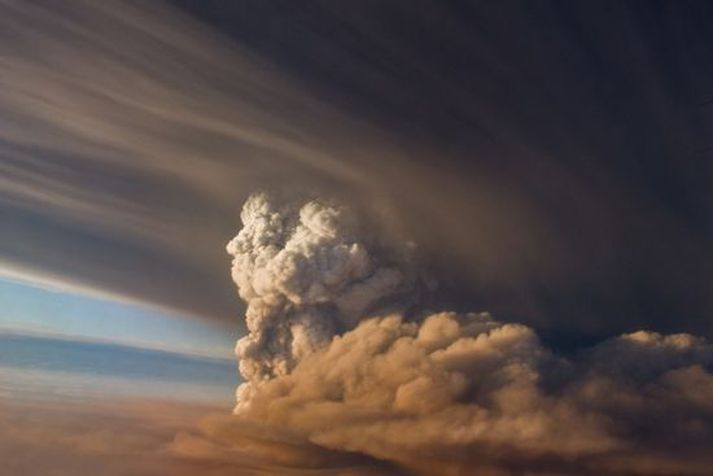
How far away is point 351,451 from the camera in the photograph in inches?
380

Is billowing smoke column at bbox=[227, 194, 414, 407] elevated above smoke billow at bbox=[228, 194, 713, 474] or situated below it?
above

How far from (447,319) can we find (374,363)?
81 cm

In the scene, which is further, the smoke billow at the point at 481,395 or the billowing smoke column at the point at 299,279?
the billowing smoke column at the point at 299,279

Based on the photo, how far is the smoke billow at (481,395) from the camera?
9523mm

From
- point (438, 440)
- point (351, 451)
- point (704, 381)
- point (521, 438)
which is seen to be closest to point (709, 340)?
point (704, 381)

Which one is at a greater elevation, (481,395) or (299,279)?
(299,279)

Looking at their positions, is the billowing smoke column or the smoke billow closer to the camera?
the smoke billow

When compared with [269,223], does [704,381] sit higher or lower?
lower

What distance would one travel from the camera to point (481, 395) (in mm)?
9609

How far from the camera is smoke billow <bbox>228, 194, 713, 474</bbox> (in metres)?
9.52

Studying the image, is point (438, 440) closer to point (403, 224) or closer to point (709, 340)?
point (403, 224)

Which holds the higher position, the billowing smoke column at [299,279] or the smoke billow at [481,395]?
the billowing smoke column at [299,279]

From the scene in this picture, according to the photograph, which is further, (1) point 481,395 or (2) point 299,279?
(2) point 299,279

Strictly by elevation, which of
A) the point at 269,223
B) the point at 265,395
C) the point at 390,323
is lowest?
the point at 265,395
